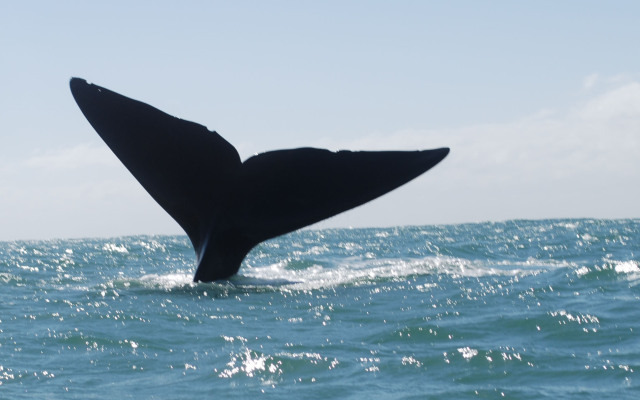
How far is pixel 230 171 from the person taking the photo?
9648 mm

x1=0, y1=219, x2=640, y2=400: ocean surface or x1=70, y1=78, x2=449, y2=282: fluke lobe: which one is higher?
x1=70, y1=78, x2=449, y2=282: fluke lobe

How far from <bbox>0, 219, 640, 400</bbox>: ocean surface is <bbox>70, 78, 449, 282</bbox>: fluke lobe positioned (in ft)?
2.74

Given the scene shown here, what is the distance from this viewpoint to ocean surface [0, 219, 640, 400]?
19.7ft

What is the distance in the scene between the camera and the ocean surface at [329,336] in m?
6.02

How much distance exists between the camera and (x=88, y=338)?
7641 millimetres

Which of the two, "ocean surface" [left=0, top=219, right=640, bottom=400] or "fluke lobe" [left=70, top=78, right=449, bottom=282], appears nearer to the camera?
"ocean surface" [left=0, top=219, right=640, bottom=400]

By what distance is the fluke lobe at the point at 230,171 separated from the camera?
932 cm

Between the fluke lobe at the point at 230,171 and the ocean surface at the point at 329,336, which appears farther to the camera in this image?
the fluke lobe at the point at 230,171

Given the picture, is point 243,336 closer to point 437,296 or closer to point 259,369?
point 259,369

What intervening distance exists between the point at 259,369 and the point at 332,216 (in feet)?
11.2

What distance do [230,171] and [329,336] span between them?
258cm

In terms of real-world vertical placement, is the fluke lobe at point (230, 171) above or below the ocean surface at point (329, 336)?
above

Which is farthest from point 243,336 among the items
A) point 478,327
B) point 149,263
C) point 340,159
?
point 149,263

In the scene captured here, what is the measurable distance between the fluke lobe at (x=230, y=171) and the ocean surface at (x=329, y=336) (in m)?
0.84
